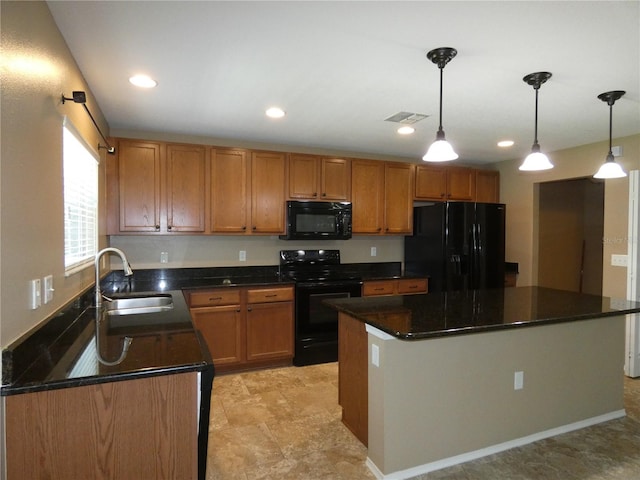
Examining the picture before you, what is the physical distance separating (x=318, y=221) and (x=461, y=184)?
204cm

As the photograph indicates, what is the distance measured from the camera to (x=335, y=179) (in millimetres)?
4266

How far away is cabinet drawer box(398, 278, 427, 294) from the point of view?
4.34 metres

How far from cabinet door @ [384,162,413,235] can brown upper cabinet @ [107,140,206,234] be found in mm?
2107

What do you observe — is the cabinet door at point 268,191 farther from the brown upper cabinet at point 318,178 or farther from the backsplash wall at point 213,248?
the backsplash wall at point 213,248

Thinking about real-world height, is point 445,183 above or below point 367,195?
above

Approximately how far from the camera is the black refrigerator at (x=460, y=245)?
14.1 feet

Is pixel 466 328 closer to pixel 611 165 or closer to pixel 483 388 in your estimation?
pixel 483 388

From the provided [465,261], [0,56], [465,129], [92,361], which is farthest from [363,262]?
[0,56]

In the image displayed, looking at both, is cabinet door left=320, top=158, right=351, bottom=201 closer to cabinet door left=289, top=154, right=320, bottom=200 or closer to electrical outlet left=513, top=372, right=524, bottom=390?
cabinet door left=289, top=154, right=320, bottom=200

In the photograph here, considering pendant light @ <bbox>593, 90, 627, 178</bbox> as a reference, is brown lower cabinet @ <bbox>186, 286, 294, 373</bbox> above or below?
below

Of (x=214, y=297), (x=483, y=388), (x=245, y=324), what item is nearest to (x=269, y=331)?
(x=245, y=324)

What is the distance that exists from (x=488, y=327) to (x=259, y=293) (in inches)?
90.7

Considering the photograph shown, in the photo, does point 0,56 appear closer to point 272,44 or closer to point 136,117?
point 272,44

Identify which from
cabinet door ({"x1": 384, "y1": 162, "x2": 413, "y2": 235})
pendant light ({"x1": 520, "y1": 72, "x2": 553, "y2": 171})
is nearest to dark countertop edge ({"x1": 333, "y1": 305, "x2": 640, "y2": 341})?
pendant light ({"x1": 520, "y1": 72, "x2": 553, "y2": 171})
